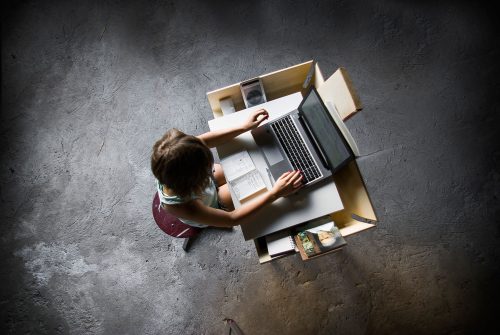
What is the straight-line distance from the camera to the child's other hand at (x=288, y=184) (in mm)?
1549

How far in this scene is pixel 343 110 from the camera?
59.2 inches

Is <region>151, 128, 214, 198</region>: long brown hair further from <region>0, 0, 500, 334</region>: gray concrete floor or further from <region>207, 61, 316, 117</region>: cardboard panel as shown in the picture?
<region>0, 0, 500, 334</region>: gray concrete floor

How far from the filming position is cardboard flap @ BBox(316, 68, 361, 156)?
1345 mm

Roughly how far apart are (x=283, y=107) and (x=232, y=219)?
700 mm

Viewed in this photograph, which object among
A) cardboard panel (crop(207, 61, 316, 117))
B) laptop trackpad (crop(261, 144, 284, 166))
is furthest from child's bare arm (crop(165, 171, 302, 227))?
cardboard panel (crop(207, 61, 316, 117))

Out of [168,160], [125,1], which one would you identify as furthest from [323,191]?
[125,1]

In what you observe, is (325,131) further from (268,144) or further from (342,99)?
(268,144)

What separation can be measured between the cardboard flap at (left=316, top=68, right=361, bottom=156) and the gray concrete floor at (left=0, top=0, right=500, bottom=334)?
107 centimetres

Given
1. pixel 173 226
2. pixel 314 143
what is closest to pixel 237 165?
pixel 314 143

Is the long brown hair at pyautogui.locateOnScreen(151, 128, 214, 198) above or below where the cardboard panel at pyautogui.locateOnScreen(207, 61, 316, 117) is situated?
below

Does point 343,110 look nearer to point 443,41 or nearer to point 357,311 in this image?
point 357,311

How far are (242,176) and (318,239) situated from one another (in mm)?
505

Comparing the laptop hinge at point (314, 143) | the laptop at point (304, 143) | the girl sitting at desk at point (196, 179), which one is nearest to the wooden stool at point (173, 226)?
the girl sitting at desk at point (196, 179)

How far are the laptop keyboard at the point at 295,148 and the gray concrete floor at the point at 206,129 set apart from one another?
989 mm
